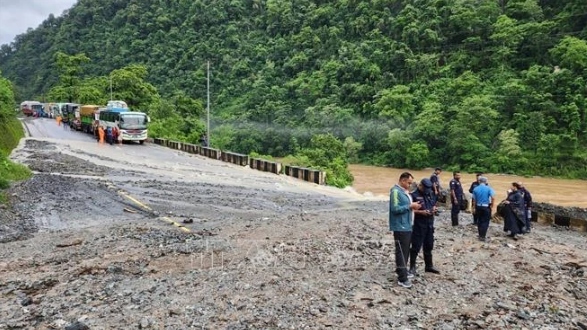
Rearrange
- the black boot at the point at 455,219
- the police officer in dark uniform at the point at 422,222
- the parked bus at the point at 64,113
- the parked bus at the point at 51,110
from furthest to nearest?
1. the parked bus at the point at 51,110
2. the parked bus at the point at 64,113
3. the black boot at the point at 455,219
4. the police officer in dark uniform at the point at 422,222

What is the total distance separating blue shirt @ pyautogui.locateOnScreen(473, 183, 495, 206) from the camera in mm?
10836

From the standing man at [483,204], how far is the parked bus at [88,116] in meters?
38.0

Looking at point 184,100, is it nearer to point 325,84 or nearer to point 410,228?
point 325,84

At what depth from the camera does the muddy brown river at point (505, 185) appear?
30.2 meters

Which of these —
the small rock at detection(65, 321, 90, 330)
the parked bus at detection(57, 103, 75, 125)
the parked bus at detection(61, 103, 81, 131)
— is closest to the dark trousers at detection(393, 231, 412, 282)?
the small rock at detection(65, 321, 90, 330)

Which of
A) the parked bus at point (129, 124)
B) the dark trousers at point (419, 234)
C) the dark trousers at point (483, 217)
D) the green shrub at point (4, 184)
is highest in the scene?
the parked bus at point (129, 124)

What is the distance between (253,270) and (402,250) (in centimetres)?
254

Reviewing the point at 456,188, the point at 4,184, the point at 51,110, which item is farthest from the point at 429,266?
the point at 51,110

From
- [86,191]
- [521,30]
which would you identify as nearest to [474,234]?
[86,191]

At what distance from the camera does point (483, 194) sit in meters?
10.9

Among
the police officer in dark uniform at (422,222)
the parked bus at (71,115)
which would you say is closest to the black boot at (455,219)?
the police officer in dark uniform at (422,222)

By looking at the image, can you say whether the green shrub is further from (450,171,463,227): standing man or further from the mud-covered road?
(450,171,463,227): standing man

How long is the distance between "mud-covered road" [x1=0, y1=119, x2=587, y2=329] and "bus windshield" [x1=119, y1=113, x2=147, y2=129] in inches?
824

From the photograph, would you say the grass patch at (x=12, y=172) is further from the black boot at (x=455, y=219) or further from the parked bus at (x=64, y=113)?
the parked bus at (x=64, y=113)
